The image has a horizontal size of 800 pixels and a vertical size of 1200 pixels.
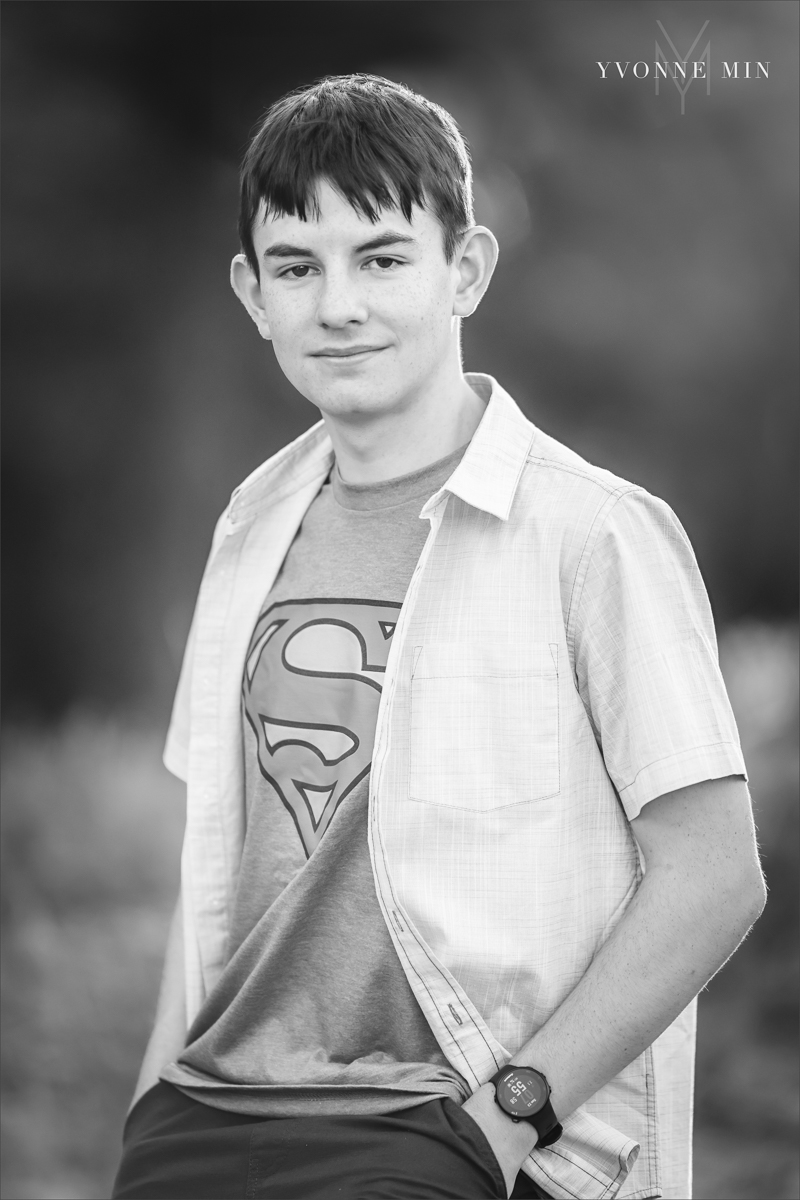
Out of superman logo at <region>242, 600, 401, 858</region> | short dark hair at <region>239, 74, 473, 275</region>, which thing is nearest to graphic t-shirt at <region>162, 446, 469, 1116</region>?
superman logo at <region>242, 600, 401, 858</region>

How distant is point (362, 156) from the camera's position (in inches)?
57.1

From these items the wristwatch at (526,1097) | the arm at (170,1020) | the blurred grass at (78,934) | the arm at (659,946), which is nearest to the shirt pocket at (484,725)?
the arm at (659,946)

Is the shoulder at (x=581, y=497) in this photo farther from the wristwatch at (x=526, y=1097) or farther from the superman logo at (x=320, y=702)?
the wristwatch at (x=526, y=1097)

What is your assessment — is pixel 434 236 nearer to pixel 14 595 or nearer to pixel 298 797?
pixel 298 797

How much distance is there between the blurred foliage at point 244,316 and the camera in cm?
213

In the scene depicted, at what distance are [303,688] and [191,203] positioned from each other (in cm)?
130

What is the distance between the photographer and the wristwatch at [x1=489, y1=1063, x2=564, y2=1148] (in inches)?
49.4

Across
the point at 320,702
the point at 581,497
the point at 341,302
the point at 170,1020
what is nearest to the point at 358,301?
the point at 341,302

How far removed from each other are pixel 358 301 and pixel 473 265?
21 cm

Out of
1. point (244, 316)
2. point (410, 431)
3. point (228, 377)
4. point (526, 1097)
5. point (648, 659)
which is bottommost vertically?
point (526, 1097)

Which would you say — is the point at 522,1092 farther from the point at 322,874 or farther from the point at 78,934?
the point at 78,934

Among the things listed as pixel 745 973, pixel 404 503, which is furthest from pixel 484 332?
pixel 745 973

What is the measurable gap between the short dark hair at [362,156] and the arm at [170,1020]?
1108 mm

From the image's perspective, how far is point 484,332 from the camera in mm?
2277
